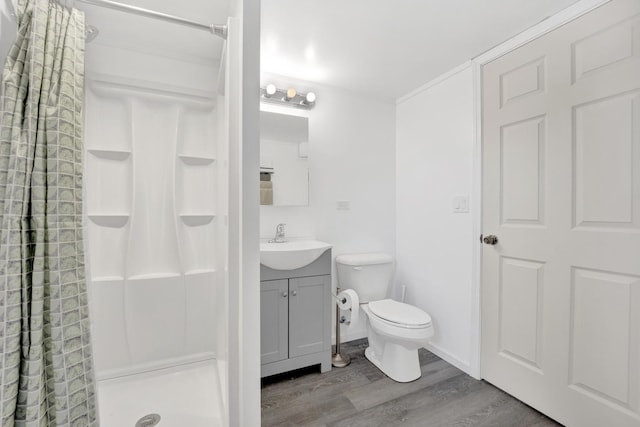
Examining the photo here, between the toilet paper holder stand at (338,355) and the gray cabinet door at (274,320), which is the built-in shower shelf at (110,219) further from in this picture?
the toilet paper holder stand at (338,355)

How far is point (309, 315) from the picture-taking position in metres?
1.94

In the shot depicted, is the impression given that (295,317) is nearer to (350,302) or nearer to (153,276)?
(350,302)

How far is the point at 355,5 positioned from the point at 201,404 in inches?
87.9

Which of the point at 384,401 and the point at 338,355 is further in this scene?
the point at 338,355

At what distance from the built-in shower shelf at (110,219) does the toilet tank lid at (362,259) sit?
4.83ft

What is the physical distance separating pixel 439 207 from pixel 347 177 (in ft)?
2.53

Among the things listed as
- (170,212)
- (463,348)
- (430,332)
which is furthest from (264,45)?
(463,348)

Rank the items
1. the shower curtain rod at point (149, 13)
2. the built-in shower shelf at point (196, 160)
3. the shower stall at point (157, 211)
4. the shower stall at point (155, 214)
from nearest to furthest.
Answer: the shower curtain rod at point (149, 13), the shower stall at point (157, 211), the shower stall at point (155, 214), the built-in shower shelf at point (196, 160)

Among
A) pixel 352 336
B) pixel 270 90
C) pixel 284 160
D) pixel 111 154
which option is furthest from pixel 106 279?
pixel 352 336

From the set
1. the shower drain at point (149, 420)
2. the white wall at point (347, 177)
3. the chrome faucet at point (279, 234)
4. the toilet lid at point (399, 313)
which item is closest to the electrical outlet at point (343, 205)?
the white wall at point (347, 177)

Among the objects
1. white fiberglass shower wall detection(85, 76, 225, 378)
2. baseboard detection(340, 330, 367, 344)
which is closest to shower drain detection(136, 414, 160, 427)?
white fiberglass shower wall detection(85, 76, 225, 378)

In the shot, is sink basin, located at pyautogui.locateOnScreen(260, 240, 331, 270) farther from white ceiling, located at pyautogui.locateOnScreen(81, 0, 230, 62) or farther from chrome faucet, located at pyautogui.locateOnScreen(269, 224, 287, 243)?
white ceiling, located at pyautogui.locateOnScreen(81, 0, 230, 62)

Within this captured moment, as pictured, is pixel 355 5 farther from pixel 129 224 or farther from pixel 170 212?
pixel 129 224

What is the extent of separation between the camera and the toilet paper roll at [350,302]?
79.6 inches
